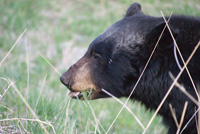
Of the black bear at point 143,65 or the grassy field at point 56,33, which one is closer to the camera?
the black bear at point 143,65

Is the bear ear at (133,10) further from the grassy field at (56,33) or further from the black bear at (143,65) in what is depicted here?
the grassy field at (56,33)

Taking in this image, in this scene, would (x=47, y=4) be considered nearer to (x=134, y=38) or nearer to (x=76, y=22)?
(x=76, y=22)

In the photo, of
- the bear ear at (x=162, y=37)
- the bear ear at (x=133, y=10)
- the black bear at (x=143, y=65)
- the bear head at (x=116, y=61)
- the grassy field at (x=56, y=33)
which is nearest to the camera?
the bear ear at (x=162, y=37)

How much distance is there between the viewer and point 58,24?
26.2 ft

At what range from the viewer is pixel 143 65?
122 inches

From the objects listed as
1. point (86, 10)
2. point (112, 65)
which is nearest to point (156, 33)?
point (112, 65)

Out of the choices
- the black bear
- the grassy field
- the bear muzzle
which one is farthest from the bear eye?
the grassy field

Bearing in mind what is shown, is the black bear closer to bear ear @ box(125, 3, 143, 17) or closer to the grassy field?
bear ear @ box(125, 3, 143, 17)

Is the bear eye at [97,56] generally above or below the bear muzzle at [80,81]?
above

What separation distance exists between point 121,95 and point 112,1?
6.05 m

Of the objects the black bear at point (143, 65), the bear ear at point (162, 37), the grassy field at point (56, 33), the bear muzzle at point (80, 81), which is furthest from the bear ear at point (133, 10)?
the grassy field at point (56, 33)

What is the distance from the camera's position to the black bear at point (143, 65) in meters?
2.97

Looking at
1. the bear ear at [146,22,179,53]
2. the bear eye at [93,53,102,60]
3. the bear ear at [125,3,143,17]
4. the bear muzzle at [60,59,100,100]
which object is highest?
the bear ear at [125,3,143,17]

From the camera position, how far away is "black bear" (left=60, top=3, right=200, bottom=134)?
9.76 ft
